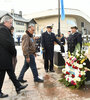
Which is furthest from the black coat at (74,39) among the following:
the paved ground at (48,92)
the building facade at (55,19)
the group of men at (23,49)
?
the building facade at (55,19)

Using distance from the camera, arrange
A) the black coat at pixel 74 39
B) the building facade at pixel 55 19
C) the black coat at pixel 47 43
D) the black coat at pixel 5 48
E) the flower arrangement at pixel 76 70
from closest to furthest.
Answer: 1. the black coat at pixel 5 48
2. the flower arrangement at pixel 76 70
3. the black coat at pixel 74 39
4. the black coat at pixel 47 43
5. the building facade at pixel 55 19

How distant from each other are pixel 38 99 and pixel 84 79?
4.51 feet

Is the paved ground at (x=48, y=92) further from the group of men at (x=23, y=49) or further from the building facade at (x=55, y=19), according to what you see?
the building facade at (x=55, y=19)

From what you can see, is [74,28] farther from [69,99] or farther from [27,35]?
[69,99]

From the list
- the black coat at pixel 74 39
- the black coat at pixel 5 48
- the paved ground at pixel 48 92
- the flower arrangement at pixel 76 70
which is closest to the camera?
the black coat at pixel 5 48

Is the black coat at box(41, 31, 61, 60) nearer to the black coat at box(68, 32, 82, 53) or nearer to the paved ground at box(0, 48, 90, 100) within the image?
the black coat at box(68, 32, 82, 53)

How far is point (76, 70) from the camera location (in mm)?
4164

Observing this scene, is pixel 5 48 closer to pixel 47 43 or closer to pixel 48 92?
pixel 48 92

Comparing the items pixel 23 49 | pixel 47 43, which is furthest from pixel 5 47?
pixel 47 43

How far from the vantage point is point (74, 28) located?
5762 millimetres

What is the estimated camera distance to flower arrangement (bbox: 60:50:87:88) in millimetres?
4106

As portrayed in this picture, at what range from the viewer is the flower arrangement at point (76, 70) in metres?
4.11

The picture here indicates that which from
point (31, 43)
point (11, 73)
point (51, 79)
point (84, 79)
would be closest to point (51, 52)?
point (51, 79)

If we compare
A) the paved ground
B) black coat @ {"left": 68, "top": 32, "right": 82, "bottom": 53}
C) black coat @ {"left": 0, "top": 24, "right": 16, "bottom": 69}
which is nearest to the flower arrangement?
the paved ground
